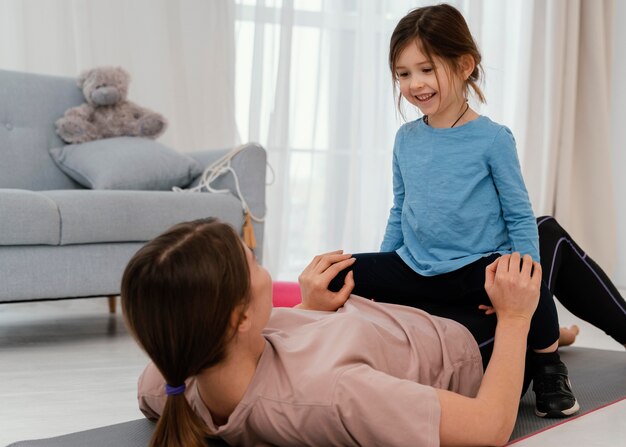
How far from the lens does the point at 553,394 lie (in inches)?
56.1

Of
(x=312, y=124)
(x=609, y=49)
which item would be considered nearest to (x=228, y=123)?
(x=312, y=124)

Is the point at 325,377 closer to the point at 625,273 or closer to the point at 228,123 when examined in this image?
the point at 228,123

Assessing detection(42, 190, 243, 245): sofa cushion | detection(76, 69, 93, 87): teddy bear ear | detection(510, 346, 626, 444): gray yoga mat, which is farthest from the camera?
detection(76, 69, 93, 87): teddy bear ear

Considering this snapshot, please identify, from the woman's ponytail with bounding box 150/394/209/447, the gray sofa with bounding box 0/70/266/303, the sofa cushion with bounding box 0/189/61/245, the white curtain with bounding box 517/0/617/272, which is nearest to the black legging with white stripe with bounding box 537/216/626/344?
the woman's ponytail with bounding box 150/394/209/447

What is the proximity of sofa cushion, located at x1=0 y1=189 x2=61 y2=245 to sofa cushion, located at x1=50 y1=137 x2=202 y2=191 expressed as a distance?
1.25 feet

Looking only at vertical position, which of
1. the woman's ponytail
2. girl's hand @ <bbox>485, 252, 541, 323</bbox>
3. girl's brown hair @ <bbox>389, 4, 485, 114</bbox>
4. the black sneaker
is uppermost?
girl's brown hair @ <bbox>389, 4, 485, 114</bbox>

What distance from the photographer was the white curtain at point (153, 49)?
10.9ft

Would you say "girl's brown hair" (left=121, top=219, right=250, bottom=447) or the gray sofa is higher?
"girl's brown hair" (left=121, top=219, right=250, bottom=447)

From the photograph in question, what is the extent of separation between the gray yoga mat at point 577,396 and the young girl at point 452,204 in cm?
9

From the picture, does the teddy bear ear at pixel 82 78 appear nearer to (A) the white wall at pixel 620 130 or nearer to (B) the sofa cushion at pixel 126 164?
(B) the sofa cushion at pixel 126 164

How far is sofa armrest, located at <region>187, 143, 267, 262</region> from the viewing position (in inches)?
108

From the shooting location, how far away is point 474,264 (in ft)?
4.82

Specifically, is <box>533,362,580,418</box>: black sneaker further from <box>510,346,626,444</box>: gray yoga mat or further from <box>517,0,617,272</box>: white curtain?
<box>517,0,617,272</box>: white curtain

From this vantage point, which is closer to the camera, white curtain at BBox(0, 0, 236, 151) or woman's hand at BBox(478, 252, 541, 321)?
woman's hand at BBox(478, 252, 541, 321)
